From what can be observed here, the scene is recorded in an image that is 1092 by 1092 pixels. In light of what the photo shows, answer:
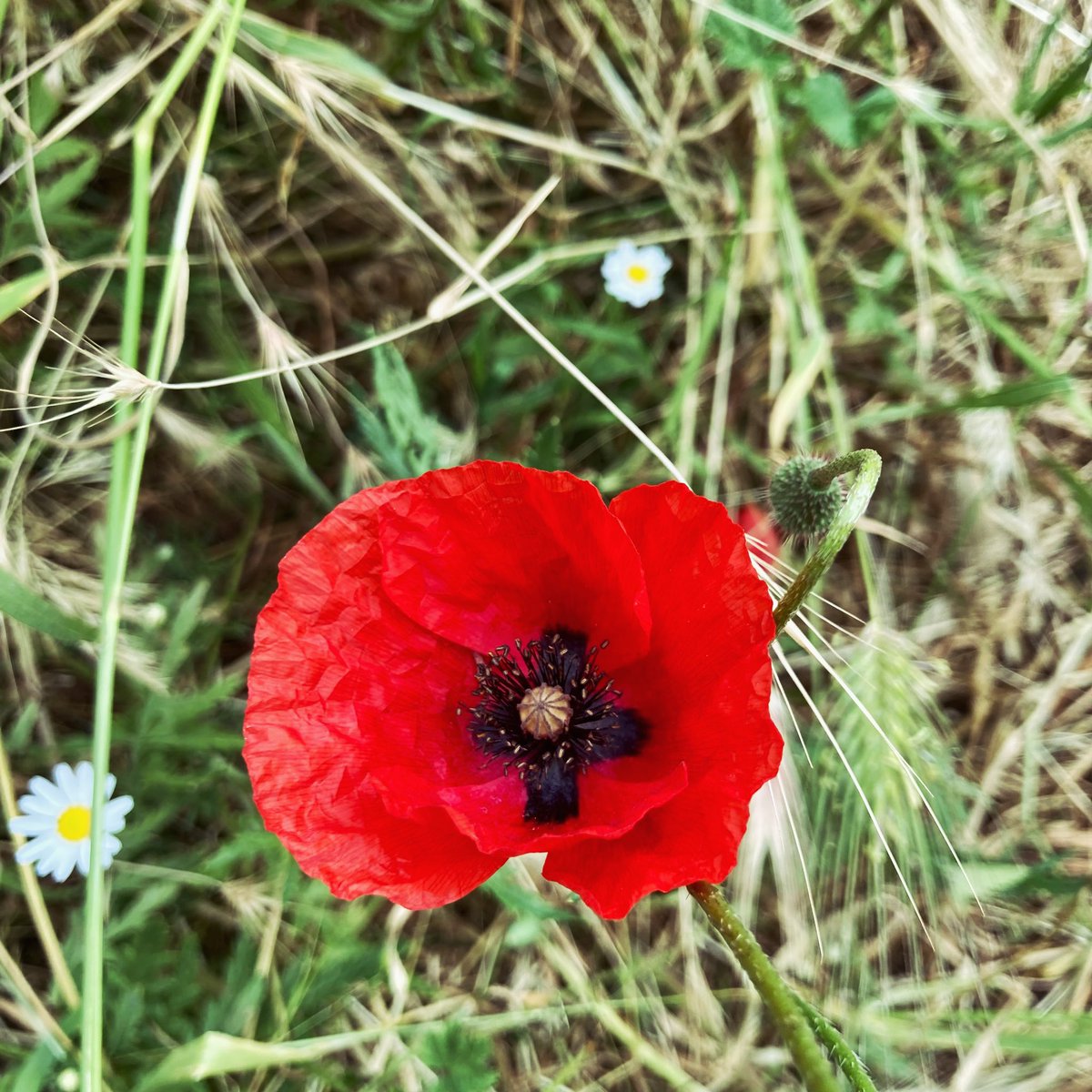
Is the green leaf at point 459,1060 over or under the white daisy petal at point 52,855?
under

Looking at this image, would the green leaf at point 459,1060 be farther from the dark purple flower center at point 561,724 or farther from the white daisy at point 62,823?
the white daisy at point 62,823

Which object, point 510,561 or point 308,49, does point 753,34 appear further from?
point 510,561

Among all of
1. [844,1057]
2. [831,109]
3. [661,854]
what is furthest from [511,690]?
[831,109]

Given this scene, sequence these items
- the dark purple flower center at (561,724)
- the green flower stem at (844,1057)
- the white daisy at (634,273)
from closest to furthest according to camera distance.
A: the green flower stem at (844,1057), the dark purple flower center at (561,724), the white daisy at (634,273)

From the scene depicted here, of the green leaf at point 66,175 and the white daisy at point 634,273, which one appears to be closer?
the green leaf at point 66,175

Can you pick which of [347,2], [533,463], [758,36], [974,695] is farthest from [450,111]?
[974,695]

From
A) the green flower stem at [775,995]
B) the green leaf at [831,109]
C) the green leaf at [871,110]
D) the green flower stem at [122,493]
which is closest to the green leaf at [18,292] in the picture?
the green flower stem at [122,493]

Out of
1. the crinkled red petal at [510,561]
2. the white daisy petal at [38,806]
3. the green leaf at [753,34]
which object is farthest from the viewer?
the green leaf at [753,34]
